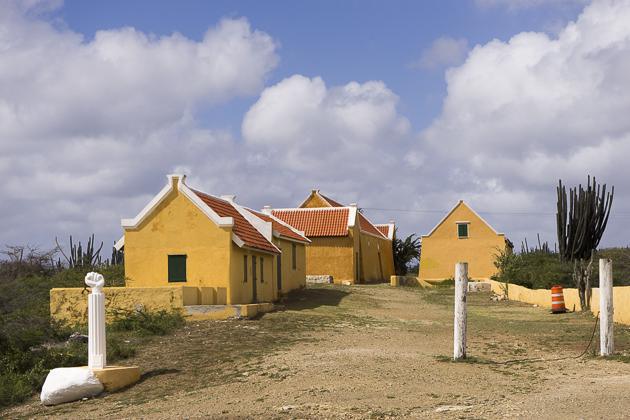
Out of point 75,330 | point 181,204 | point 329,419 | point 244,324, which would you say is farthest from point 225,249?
point 329,419

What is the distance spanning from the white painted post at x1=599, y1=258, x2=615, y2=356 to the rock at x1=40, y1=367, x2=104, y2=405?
33.9 ft

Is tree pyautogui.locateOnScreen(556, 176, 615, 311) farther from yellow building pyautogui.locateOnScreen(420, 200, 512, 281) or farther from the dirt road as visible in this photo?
yellow building pyautogui.locateOnScreen(420, 200, 512, 281)

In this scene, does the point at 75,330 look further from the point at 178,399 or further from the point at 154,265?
the point at 178,399

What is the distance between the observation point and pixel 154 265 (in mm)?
27375

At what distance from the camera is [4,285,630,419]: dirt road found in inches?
470

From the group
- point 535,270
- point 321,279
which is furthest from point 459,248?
point 535,270

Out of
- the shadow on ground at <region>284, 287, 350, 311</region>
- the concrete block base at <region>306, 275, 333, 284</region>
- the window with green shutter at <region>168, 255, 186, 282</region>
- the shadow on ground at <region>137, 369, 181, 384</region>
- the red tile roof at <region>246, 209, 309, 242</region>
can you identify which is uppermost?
the red tile roof at <region>246, 209, 309, 242</region>

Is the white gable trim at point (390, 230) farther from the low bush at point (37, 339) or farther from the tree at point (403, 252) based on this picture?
the low bush at point (37, 339)

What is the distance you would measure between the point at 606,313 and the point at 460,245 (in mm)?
36800

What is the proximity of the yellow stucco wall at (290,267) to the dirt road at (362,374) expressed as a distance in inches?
351

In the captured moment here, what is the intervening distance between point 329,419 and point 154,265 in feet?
56.3

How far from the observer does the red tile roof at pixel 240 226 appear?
91.0 feet

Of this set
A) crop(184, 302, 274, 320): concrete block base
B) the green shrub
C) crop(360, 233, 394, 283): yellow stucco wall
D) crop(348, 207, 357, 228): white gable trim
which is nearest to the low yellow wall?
the green shrub

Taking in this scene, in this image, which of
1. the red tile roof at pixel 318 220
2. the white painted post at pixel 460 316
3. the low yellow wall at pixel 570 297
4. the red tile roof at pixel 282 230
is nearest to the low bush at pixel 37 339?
the white painted post at pixel 460 316
